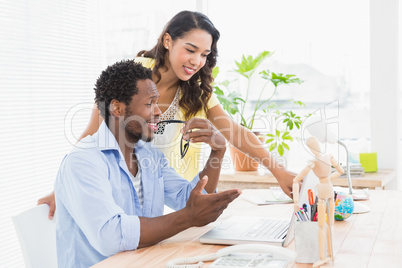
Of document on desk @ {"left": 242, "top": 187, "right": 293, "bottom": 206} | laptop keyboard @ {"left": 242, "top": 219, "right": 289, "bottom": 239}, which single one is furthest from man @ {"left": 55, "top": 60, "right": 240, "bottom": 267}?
document on desk @ {"left": 242, "top": 187, "right": 293, "bottom": 206}

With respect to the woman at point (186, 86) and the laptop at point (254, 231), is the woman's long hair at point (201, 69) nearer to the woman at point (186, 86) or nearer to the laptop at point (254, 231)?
the woman at point (186, 86)

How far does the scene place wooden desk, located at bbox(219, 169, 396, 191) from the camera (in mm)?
2662

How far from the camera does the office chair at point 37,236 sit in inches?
57.1

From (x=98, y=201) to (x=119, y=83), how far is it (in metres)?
0.48

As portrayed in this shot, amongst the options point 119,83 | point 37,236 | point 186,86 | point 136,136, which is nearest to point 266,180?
point 186,86

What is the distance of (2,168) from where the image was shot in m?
2.37

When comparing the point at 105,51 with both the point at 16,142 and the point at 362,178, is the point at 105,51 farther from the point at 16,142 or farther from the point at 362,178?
the point at 362,178

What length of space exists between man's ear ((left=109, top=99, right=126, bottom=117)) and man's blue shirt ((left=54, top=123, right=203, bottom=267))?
63 mm

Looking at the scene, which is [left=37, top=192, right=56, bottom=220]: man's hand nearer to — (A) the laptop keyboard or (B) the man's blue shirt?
(B) the man's blue shirt

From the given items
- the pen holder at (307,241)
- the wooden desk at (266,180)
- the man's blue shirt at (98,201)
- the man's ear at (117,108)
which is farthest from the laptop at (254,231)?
the wooden desk at (266,180)

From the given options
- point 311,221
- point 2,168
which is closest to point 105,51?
point 2,168

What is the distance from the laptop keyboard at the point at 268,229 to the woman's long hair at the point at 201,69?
834 millimetres

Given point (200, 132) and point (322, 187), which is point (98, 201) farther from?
point (322, 187)

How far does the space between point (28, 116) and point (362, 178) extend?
6.53ft
